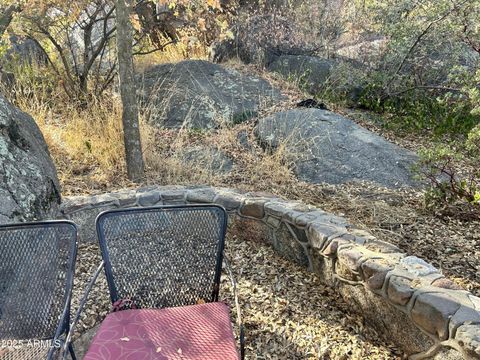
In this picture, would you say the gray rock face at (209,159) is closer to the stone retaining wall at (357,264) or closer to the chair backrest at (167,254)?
the stone retaining wall at (357,264)

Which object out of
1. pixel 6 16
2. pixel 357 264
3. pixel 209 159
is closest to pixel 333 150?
pixel 209 159

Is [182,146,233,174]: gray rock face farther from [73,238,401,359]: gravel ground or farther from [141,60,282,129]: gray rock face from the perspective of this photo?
[73,238,401,359]: gravel ground

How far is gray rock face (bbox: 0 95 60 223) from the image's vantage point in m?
2.49

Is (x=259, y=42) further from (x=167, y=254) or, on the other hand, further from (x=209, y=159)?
(x=167, y=254)

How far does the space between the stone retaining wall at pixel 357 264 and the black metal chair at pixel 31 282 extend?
125cm

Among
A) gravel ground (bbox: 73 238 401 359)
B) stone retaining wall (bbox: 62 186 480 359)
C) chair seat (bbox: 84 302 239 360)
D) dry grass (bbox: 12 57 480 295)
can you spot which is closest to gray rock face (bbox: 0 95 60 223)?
stone retaining wall (bbox: 62 186 480 359)

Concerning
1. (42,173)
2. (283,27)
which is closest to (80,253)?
(42,173)

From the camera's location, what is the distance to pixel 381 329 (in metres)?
2.04

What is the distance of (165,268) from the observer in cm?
202

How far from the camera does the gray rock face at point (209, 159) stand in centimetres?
398

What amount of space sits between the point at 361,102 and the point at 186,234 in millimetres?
4879

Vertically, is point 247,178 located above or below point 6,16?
below

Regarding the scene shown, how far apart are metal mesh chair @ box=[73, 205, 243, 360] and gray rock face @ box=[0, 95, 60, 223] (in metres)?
0.94

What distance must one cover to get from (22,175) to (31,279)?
Result: 1.08m
